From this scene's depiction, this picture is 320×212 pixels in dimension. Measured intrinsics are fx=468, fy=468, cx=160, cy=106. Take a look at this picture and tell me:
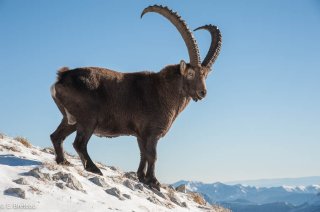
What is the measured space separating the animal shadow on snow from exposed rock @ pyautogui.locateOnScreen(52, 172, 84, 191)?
1.29 meters

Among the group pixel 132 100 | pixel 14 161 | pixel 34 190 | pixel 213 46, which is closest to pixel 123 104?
pixel 132 100

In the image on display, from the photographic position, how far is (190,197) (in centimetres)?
1644

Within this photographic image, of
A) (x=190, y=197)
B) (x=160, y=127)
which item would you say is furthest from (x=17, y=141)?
(x=190, y=197)

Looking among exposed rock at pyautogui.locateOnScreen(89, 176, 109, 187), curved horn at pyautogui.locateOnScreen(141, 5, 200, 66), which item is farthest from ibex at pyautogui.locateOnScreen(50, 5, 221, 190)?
exposed rock at pyautogui.locateOnScreen(89, 176, 109, 187)

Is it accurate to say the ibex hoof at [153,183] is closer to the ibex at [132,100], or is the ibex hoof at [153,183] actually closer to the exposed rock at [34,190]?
the ibex at [132,100]

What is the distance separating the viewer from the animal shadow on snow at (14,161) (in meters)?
11.0

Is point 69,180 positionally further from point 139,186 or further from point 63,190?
point 139,186

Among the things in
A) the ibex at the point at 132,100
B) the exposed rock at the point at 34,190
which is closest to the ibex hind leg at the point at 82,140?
the ibex at the point at 132,100

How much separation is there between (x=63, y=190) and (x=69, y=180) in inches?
21.5

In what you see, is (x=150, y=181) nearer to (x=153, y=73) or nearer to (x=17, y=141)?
(x=153, y=73)

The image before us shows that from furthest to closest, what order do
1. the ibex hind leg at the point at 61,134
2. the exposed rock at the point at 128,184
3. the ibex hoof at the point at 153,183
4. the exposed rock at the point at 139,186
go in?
the ibex hoof at the point at 153,183
the ibex hind leg at the point at 61,134
the exposed rock at the point at 139,186
the exposed rock at the point at 128,184

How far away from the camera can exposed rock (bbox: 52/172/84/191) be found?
10078 mm

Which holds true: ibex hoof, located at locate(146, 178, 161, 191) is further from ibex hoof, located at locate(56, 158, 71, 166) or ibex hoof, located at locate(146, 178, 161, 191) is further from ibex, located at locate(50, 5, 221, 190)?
ibex hoof, located at locate(56, 158, 71, 166)

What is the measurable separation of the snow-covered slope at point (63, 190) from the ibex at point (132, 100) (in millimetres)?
868
